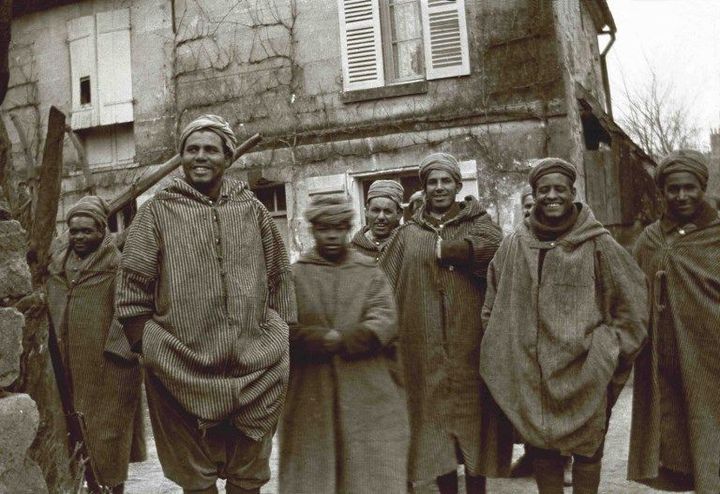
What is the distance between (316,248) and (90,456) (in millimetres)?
1787

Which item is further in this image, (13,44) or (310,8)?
(13,44)

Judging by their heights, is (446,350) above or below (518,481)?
above

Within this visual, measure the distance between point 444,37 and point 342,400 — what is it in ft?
26.6

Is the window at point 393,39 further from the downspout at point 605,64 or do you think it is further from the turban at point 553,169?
the turban at point 553,169

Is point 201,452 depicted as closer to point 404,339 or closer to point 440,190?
point 404,339

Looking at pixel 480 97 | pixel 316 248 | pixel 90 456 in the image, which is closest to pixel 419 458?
pixel 316 248

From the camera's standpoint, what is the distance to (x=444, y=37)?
1094 cm

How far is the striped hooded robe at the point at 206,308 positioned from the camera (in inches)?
131

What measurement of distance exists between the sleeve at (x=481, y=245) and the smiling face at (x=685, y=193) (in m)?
0.93

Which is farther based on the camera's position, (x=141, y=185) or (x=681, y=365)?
(x=141, y=185)

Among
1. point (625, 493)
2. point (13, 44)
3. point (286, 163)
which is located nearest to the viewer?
point (625, 493)

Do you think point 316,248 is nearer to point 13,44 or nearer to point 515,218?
point 515,218

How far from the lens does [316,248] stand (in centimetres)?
393

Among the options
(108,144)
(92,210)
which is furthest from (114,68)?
(92,210)
